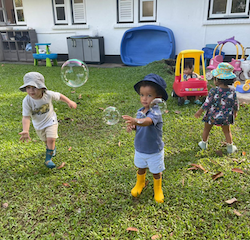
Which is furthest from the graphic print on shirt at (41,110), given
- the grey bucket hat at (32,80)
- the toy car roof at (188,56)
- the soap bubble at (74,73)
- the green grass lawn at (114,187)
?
the toy car roof at (188,56)

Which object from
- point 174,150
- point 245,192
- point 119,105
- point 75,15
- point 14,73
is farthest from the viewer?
point 75,15

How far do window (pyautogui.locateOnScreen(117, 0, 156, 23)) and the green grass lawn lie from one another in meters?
8.91

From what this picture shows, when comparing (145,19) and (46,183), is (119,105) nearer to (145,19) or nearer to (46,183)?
(46,183)

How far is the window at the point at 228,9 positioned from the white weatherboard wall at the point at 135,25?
348 millimetres

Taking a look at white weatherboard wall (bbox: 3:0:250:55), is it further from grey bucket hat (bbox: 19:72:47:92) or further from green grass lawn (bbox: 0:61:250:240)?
grey bucket hat (bbox: 19:72:47:92)

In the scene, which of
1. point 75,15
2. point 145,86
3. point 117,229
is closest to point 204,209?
point 117,229

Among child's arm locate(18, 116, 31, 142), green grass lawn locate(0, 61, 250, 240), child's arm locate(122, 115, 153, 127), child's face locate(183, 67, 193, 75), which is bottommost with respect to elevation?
green grass lawn locate(0, 61, 250, 240)

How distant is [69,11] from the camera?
13078 millimetres

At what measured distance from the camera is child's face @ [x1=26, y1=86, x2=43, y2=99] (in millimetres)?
3020

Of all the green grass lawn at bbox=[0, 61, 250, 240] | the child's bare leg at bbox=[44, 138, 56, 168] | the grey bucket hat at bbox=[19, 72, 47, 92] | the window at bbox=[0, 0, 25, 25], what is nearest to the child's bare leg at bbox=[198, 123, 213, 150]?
the green grass lawn at bbox=[0, 61, 250, 240]

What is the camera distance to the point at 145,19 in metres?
12.1

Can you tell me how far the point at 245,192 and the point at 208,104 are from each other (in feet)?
4.43

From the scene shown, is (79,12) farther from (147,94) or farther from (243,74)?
(147,94)

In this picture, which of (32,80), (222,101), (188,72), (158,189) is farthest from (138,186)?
(188,72)
